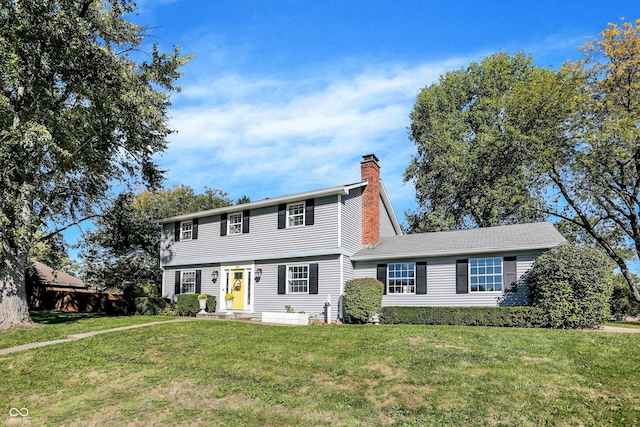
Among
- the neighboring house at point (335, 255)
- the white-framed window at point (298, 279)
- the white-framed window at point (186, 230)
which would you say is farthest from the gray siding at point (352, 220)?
the white-framed window at point (186, 230)

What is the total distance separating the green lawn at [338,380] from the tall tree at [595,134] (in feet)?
52.0

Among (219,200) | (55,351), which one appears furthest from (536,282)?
(219,200)

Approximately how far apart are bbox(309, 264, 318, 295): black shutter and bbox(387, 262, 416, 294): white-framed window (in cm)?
314

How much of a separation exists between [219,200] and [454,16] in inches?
1081

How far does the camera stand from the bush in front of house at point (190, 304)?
21.3 m

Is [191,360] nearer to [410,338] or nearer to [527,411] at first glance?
[410,338]

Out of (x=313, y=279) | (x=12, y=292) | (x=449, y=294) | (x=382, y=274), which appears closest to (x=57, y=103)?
(x=12, y=292)

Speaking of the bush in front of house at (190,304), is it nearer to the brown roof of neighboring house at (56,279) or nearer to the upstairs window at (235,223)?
the upstairs window at (235,223)

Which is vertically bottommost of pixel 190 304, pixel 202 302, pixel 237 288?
pixel 190 304

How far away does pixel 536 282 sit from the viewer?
15.2 m

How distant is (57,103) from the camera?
17.8 metres

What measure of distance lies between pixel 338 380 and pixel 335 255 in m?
10.5

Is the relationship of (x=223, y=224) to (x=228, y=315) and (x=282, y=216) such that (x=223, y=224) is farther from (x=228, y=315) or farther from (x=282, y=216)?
(x=228, y=315)

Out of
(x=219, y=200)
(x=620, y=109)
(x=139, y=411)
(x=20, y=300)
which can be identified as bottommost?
(x=139, y=411)
